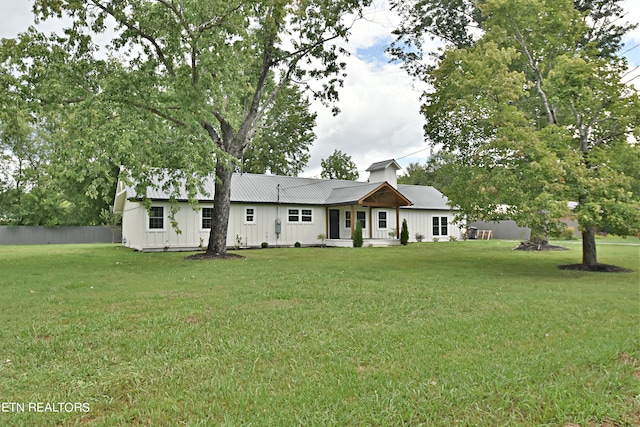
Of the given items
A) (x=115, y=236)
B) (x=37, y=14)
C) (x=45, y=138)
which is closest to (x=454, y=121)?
(x=37, y=14)

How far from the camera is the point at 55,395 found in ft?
9.31

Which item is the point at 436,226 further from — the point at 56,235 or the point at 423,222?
the point at 56,235

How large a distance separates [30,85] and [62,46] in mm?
1587

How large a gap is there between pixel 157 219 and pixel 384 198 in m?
12.2

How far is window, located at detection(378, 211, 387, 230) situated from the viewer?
24.3 meters

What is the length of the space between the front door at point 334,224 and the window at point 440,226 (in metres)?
7.15

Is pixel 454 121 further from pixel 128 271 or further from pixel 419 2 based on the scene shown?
pixel 128 271

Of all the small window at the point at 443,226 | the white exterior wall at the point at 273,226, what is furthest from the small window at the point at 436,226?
the white exterior wall at the point at 273,226

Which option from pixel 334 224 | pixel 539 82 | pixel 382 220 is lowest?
pixel 334 224

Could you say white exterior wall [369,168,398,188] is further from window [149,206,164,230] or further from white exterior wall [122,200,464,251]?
window [149,206,164,230]

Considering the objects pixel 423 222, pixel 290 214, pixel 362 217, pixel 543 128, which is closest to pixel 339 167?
pixel 423 222

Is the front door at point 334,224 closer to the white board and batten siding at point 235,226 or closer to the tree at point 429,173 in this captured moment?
the white board and batten siding at point 235,226

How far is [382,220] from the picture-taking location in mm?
24469

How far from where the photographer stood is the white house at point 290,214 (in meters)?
19.1
